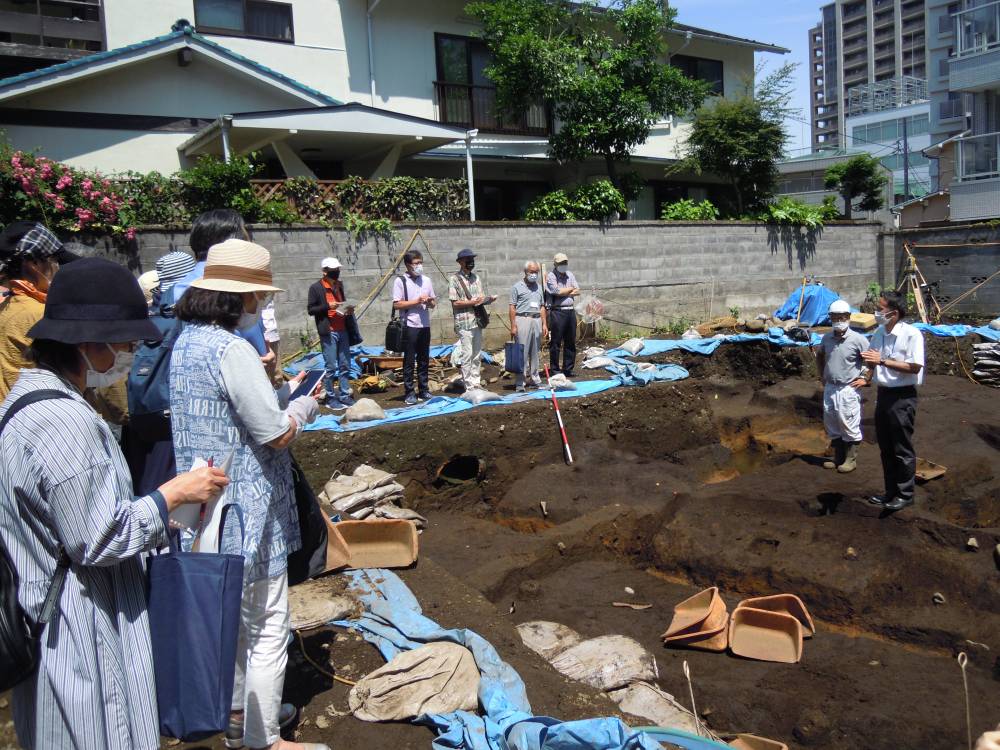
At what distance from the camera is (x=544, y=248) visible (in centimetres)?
1344

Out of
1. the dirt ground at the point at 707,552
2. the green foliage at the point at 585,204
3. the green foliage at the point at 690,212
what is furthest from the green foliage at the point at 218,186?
the green foliage at the point at 690,212

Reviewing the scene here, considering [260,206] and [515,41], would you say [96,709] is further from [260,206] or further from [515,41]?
[515,41]

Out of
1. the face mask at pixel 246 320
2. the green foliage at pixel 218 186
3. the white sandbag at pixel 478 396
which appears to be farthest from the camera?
the green foliage at pixel 218 186

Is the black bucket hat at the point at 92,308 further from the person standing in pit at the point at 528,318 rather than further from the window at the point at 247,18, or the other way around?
the window at the point at 247,18

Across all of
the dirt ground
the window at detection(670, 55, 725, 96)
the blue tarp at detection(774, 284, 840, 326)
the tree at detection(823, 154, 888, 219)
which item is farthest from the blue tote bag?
the tree at detection(823, 154, 888, 219)

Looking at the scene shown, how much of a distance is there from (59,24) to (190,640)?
13.8 metres

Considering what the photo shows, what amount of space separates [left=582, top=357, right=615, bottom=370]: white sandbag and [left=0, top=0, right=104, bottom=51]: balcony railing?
32.5 feet

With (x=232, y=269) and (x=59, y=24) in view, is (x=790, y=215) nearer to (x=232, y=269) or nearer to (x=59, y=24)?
(x=59, y=24)

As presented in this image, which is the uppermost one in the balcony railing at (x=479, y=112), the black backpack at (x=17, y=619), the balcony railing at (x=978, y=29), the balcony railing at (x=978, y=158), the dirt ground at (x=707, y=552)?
the balcony railing at (x=978, y=29)

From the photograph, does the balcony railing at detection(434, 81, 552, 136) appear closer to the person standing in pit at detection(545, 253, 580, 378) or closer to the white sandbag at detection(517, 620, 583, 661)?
the person standing in pit at detection(545, 253, 580, 378)

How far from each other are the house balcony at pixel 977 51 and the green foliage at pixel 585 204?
44.4 feet

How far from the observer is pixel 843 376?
7.86 meters

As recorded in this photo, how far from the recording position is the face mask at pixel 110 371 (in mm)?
2174

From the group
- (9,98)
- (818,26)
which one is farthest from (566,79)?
(818,26)
